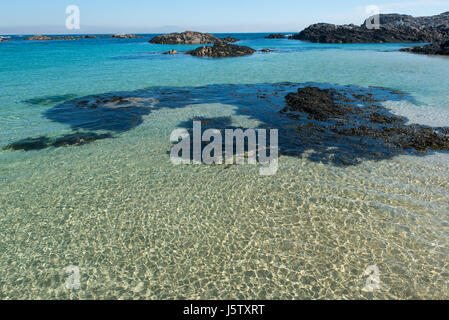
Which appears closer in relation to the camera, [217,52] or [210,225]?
[210,225]

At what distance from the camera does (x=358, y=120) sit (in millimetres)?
20828

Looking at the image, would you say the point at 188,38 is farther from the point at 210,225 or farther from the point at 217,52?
A: the point at 210,225

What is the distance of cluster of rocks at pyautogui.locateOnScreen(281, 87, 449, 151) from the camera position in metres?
17.2

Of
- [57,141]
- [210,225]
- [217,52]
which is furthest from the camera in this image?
[217,52]

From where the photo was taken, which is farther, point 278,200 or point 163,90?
point 163,90

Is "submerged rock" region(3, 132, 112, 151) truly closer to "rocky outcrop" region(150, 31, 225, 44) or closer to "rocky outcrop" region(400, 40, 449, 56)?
"rocky outcrop" region(400, 40, 449, 56)

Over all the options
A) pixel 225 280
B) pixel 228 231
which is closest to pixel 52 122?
pixel 228 231

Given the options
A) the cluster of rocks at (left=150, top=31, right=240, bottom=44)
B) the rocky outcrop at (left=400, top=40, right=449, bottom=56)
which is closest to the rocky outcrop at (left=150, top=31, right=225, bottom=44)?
the cluster of rocks at (left=150, top=31, right=240, bottom=44)

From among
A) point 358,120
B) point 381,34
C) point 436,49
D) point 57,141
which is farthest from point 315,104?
point 381,34

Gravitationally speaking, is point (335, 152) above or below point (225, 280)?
above

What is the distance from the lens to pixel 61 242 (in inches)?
383

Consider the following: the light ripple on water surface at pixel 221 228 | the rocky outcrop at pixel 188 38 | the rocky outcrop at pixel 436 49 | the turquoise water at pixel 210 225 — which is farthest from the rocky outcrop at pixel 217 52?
the light ripple on water surface at pixel 221 228
